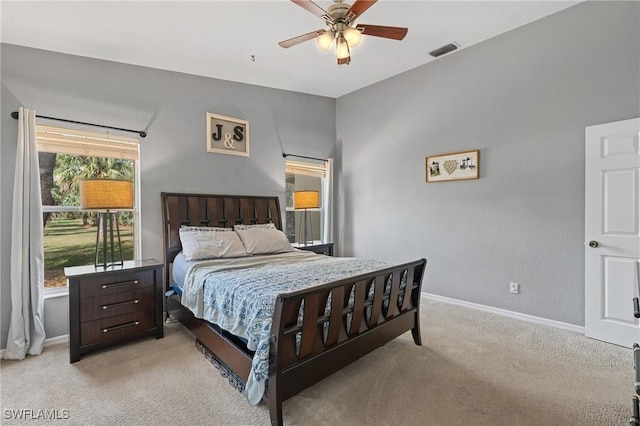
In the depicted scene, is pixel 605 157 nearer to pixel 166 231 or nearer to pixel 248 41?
pixel 248 41

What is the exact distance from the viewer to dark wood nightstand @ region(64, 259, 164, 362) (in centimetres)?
262

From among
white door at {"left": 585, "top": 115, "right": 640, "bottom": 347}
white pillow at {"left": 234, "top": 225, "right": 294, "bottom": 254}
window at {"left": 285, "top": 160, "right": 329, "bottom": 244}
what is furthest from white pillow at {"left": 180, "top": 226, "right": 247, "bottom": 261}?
white door at {"left": 585, "top": 115, "right": 640, "bottom": 347}

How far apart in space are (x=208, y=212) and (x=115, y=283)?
132 cm

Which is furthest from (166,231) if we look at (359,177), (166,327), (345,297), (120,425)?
(359,177)

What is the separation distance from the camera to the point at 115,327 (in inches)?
111

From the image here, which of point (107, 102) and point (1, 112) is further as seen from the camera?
point (107, 102)

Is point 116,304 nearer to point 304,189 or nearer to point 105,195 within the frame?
point 105,195

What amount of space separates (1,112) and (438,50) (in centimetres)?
462

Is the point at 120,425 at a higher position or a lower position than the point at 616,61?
lower

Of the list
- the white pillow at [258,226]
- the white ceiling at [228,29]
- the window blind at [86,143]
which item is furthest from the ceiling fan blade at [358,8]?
the window blind at [86,143]

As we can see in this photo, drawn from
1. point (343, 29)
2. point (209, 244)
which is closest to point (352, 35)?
point (343, 29)

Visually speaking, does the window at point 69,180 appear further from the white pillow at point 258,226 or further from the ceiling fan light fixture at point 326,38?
the ceiling fan light fixture at point 326,38

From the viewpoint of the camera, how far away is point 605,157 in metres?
2.84

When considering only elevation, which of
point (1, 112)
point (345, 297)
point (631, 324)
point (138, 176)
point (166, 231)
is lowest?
point (631, 324)
